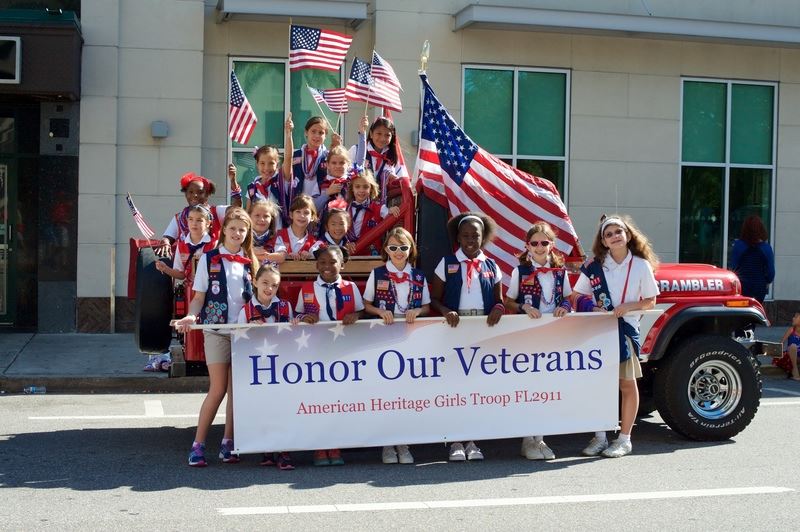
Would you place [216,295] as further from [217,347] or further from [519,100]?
[519,100]

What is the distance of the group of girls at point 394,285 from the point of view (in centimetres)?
681

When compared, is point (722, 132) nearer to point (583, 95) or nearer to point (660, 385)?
point (583, 95)

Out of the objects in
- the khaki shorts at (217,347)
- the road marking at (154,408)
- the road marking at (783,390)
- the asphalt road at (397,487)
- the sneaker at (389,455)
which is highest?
the khaki shorts at (217,347)

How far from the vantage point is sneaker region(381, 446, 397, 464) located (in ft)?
22.9

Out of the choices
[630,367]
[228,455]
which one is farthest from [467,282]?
[228,455]

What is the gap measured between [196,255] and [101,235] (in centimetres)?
662

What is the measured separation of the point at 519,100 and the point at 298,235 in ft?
26.9

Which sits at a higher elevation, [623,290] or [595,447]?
[623,290]

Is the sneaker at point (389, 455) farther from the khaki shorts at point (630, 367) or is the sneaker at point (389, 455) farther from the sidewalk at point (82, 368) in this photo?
the sidewalk at point (82, 368)

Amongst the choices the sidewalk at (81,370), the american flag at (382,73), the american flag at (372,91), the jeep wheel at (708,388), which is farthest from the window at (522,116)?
the jeep wheel at (708,388)

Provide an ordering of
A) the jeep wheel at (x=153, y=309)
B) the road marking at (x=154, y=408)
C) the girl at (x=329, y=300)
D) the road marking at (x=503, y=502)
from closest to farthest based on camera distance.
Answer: the road marking at (x=503, y=502) < the girl at (x=329, y=300) < the jeep wheel at (x=153, y=309) < the road marking at (x=154, y=408)

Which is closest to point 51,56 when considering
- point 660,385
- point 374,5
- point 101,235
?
point 101,235

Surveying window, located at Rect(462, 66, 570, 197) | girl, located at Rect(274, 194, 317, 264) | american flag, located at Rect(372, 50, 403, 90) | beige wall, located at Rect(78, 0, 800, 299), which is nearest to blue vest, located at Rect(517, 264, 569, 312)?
girl, located at Rect(274, 194, 317, 264)

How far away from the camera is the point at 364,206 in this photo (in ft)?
26.1
